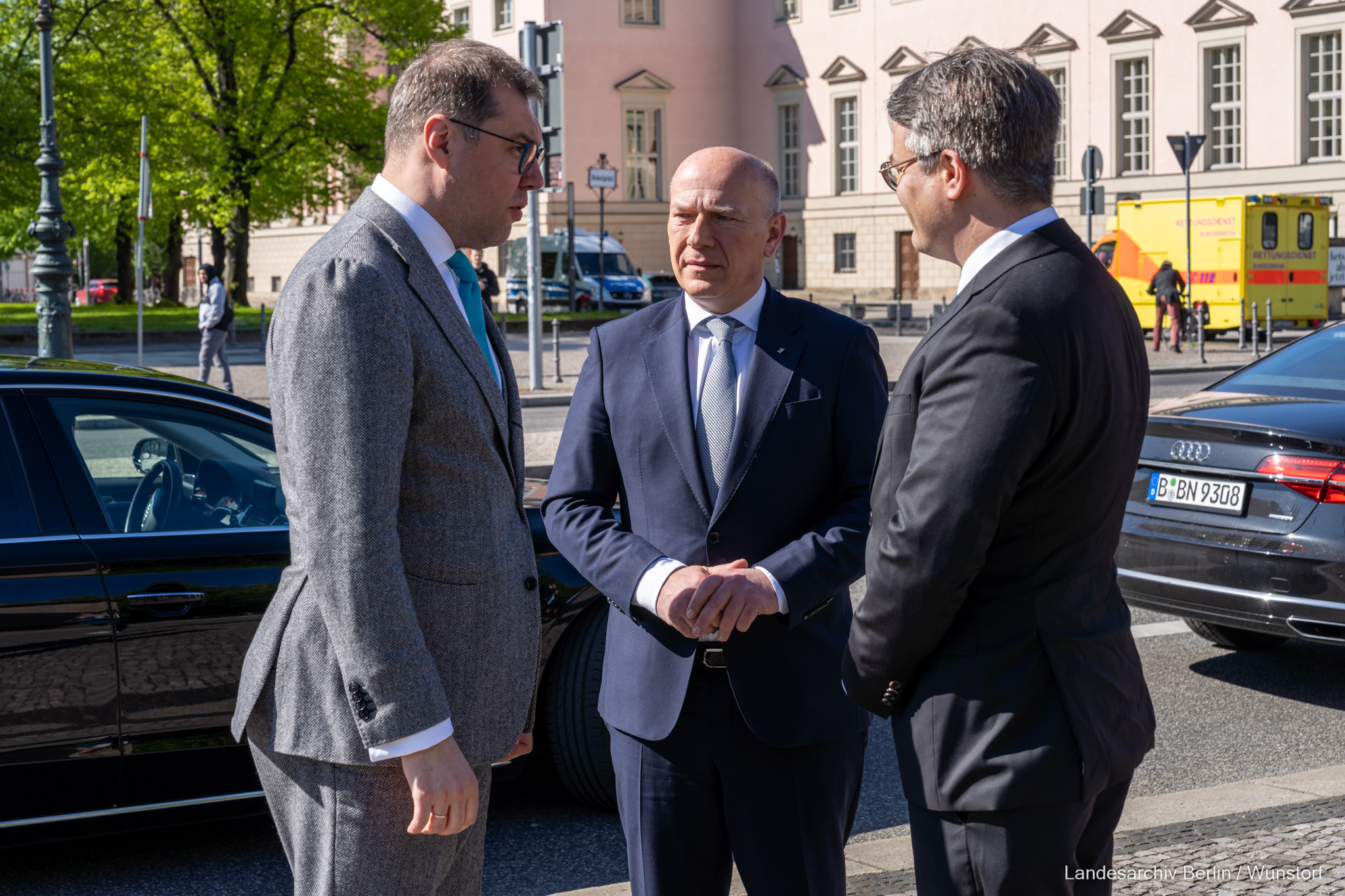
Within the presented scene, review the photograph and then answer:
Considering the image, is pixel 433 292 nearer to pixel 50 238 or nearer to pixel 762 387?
pixel 762 387

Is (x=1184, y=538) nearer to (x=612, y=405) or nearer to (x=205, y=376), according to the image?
(x=612, y=405)

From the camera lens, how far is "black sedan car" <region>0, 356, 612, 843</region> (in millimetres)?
3867

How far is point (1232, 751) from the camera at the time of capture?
546cm

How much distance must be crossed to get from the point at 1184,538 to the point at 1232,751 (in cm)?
99

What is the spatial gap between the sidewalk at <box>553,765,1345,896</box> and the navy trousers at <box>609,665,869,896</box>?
92 cm

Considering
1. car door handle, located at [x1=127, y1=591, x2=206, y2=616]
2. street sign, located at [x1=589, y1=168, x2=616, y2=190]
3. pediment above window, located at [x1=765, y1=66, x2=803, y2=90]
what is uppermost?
pediment above window, located at [x1=765, y1=66, x2=803, y2=90]

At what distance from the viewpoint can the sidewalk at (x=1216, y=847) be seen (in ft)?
12.0

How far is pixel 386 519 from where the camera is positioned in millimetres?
2100

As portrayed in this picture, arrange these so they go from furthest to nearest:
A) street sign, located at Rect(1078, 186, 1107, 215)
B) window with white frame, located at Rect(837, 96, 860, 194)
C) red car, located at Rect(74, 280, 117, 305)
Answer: red car, located at Rect(74, 280, 117, 305), window with white frame, located at Rect(837, 96, 860, 194), street sign, located at Rect(1078, 186, 1107, 215)

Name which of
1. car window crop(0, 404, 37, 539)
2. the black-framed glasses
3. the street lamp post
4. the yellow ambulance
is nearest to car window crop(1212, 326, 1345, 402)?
the black-framed glasses

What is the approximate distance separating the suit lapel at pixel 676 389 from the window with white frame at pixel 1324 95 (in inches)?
1647

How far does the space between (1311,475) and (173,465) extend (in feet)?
13.9

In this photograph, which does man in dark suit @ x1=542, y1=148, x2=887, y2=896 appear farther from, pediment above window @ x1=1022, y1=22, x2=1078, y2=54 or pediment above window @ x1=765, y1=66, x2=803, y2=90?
pediment above window @ x1=765, y1=66, x2=803, y2=90

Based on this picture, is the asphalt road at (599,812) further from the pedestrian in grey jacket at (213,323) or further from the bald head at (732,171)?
the pedestrian in grey jacket at (213,323)
